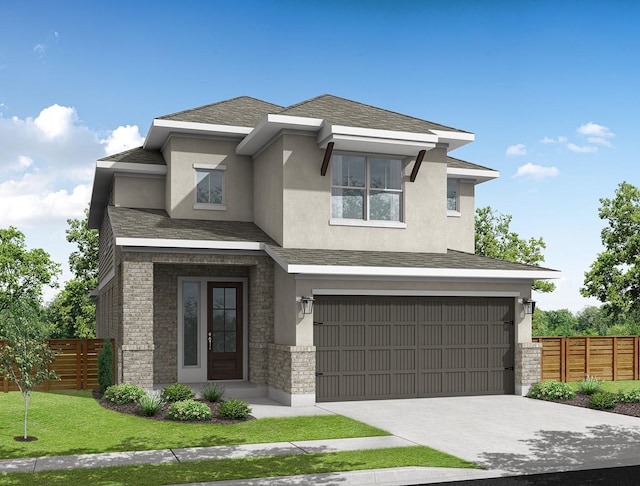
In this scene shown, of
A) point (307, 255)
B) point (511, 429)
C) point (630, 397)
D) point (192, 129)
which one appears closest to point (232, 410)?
point (307, 255)

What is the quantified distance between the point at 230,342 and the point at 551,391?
8.58 m

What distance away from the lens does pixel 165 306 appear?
19.4 meters

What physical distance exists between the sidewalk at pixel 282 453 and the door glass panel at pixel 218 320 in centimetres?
820

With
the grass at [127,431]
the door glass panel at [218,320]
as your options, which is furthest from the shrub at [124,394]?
the door glass panel at [218,320]

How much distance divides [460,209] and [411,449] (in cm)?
1409

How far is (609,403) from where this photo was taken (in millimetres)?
16141

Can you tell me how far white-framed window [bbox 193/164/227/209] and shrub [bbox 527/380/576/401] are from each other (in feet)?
32.6

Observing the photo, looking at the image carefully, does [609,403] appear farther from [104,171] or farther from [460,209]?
[104,171]

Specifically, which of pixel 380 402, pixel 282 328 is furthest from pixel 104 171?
pixel 380 402

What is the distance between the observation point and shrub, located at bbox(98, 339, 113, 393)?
696 inches

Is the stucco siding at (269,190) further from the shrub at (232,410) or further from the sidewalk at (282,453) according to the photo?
the sidewalk at (282,453)

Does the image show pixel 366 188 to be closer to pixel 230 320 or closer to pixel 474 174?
pixel 230 320

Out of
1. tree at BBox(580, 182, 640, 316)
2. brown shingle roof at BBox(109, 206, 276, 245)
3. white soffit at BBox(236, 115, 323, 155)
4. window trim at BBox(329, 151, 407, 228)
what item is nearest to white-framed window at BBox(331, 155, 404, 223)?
window trim at BBox(329, 151, 407, 228)

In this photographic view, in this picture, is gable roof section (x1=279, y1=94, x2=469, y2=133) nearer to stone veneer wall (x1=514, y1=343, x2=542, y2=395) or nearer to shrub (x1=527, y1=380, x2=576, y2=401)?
stone veneer wall (x1=514, y1=343, x2=542, y2=395)
